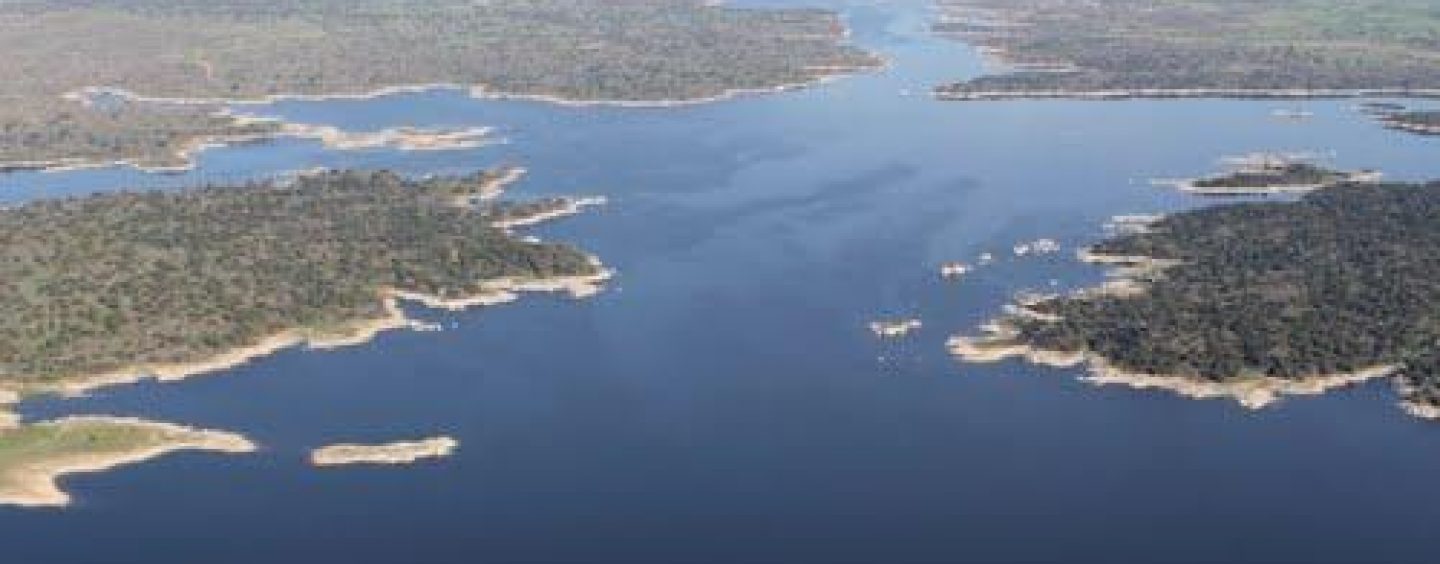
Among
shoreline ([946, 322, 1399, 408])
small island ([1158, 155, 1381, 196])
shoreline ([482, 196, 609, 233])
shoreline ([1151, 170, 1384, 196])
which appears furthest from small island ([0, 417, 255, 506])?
small island ([1158, 155, 1381, 196])

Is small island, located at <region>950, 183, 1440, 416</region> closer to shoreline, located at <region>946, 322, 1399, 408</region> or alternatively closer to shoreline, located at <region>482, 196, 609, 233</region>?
shoreline, located at <region>946, 322, 1399, 408</region>

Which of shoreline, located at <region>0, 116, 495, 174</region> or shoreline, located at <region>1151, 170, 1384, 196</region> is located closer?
shoreline, located at <region>1151, 170, 1384, 196</region>

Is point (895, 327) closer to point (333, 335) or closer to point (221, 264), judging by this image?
point (333, 335)

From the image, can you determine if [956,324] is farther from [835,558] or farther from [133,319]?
[133,319]

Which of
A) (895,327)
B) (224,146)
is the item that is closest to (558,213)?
(895,327)

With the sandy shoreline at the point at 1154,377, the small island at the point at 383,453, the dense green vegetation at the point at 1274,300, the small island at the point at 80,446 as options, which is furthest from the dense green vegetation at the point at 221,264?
the dense green vegetation at the point at 1274,300
